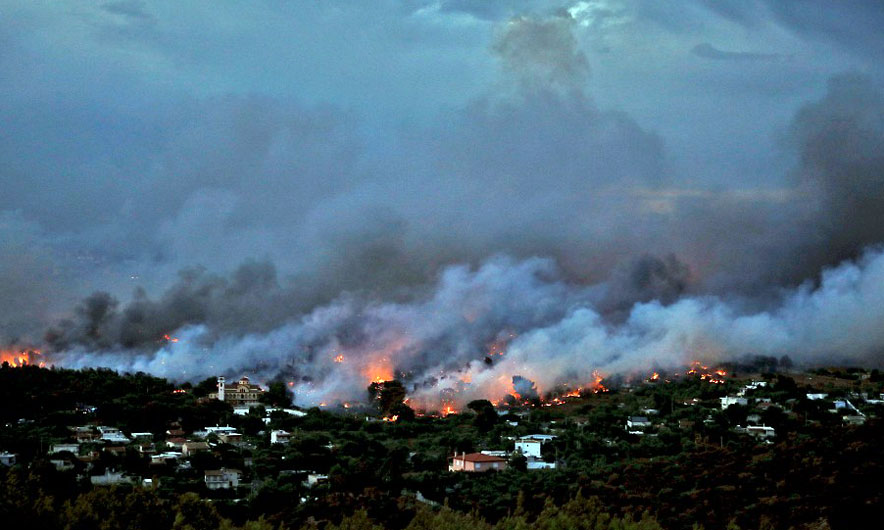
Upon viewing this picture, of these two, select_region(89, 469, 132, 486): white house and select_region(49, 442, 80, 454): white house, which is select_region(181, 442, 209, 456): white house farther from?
select_region(89, 469, 132, 486): white house

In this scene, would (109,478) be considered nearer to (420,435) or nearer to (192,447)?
(192,447)

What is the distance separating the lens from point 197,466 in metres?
37.9

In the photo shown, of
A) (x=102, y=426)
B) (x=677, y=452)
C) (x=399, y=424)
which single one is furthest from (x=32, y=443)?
(x=677, y=452)

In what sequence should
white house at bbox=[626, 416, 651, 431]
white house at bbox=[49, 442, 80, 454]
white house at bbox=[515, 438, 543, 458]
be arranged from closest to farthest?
white house at bbox=[49, 442, 80, 454] < white house at bbox=[515, 438, 543, 458] < white house at bbox=[626, 416, 651, 431]

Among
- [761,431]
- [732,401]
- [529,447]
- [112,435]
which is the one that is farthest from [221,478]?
[732,401]

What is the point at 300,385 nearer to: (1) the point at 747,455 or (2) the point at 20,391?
(2) the point at 20,391

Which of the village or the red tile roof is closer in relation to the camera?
the village

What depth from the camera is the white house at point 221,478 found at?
35219 mm

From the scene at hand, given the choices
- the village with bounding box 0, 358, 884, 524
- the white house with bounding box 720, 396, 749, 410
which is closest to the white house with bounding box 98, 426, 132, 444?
the village with bounding box 0, 358, 884, 524

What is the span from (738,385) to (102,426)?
3395 centimetres

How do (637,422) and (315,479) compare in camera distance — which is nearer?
(315,479)

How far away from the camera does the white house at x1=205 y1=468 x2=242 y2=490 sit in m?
35.2

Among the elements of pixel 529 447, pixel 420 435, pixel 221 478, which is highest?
pixel 420 435

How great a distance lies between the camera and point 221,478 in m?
36.0
